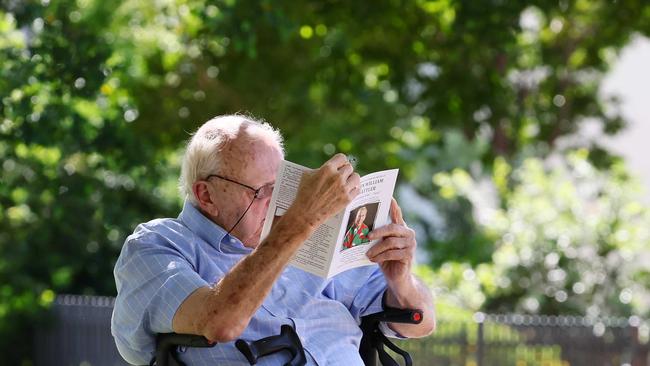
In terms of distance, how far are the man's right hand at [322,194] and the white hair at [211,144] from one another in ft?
1.30

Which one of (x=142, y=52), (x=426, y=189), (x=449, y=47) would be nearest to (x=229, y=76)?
(x=142, y=52)

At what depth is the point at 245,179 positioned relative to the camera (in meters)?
3.22

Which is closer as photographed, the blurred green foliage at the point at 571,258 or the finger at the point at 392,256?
the finger at the point at 392,256

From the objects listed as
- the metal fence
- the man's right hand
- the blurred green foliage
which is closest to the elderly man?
the man's right hand

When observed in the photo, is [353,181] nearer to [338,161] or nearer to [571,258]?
[338,161]

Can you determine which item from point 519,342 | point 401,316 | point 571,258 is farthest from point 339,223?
point 571,258

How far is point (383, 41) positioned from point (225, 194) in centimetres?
636

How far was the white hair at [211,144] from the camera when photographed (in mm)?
3229

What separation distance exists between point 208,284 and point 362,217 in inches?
18.5

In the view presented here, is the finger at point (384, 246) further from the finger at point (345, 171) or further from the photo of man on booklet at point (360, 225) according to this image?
the finger at point (345, 171)

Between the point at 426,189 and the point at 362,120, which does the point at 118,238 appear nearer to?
the point at 362,120

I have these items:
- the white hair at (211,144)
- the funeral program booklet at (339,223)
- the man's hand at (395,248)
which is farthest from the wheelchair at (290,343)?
the white hair at (211,144)

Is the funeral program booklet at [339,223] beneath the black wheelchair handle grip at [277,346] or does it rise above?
above

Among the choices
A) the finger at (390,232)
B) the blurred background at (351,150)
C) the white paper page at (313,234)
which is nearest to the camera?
the white paper page at (313,234)
